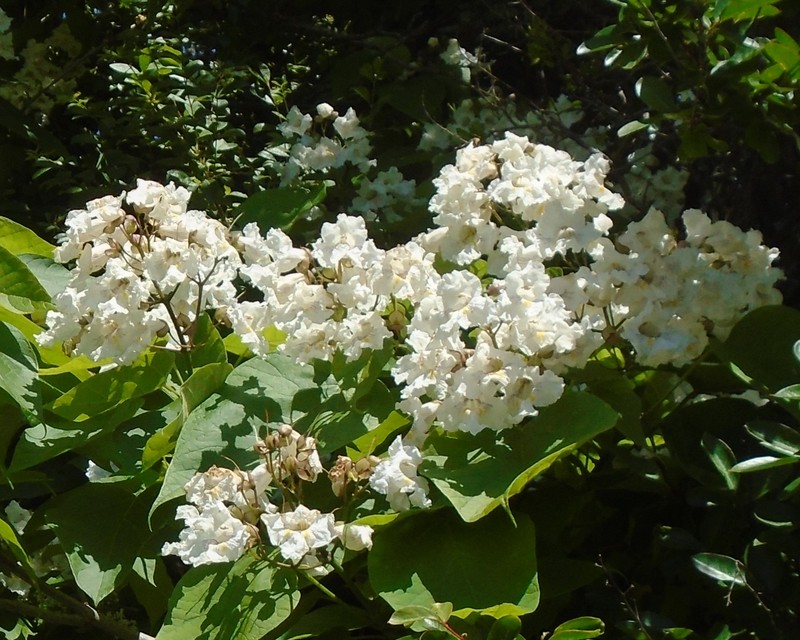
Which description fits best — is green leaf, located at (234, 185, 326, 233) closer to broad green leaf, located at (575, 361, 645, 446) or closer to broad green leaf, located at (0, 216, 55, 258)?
broad green leaf, located at (0, 216, 55, 258)

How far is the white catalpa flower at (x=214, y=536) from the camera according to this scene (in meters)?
0.99

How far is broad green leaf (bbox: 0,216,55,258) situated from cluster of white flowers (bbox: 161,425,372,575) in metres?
0.52

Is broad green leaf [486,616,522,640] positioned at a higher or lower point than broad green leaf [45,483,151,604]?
higher

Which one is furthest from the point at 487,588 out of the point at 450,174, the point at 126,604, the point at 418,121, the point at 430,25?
the point at 430,25

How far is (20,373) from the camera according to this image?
1100 mm

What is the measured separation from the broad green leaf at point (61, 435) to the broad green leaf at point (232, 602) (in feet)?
0.67

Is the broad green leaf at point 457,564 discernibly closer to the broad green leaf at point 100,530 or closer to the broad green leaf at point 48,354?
the broad green leaf at point 100,530

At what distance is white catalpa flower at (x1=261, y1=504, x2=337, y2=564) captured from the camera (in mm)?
971

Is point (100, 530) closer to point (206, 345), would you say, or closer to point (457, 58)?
point (206, 345)

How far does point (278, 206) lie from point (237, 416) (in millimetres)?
594

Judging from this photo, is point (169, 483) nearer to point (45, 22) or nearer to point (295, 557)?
point (295, 557)

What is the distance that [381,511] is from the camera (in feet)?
3.70

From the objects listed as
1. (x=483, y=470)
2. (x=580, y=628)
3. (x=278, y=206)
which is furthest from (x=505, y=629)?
(x=278, y=206)

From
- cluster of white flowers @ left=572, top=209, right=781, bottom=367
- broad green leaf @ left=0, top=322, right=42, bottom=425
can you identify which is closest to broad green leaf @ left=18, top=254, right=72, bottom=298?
broad green leaf @ left=0, top=322, right=42, bottom=425
